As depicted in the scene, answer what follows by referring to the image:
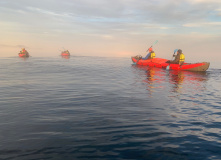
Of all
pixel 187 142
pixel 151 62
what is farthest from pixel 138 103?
pixel 151 62

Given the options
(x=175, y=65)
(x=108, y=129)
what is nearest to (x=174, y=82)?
(x=175, y=65)

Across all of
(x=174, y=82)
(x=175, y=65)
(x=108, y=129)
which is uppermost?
(x=175, y=65)

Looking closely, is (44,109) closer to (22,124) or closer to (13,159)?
(22,124)

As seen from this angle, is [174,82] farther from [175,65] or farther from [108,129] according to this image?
[108,129]

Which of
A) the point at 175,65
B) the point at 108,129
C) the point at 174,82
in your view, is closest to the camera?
the point at 108,129

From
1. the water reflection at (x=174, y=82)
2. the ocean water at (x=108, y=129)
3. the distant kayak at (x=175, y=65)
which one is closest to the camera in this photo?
the ocean water at (x=108, y=129)

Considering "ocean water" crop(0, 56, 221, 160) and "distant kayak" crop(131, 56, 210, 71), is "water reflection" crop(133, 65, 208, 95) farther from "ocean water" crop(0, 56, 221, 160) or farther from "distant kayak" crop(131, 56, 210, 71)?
"distant kayak" crop(131, 56, 210, 71)

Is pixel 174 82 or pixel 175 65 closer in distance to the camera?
pixel 174 82

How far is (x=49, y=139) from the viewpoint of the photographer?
471 cm

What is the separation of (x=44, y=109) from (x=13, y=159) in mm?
3664

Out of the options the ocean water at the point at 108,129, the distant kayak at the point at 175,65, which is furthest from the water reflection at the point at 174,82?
the distant kayak at the point at 175,65

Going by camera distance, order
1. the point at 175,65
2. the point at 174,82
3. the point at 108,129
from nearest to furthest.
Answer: the point at 108,129 → the point at 174,82 → the point at 175,65

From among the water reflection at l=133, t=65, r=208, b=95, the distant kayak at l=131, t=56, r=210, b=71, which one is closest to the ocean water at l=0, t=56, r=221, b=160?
the water reflection at l=133, t=65, r=208, b=95

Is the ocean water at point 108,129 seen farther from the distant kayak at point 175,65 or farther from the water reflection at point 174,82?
the distant kayak at point 175,65
